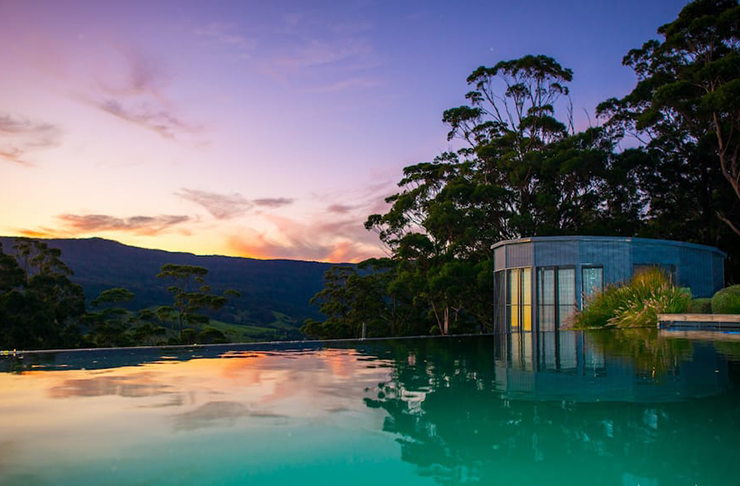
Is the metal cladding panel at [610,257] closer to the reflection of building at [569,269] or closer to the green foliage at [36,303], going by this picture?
the reflection of building at [569,269]

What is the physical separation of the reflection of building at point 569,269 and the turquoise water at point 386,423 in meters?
8.39

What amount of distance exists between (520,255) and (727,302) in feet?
20.1

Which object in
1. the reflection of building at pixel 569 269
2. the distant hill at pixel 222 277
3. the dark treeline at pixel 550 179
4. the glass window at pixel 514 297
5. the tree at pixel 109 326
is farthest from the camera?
the distant hill at pixel 222 277

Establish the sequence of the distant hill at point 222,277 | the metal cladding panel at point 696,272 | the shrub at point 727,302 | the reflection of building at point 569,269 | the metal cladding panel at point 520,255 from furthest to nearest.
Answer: the distant hill at point 222,277, the metal cladding panel at point 696,272, the metal cladding panel at point 520,255, the reflection of building at point 569,269, the shrub at point 727,302

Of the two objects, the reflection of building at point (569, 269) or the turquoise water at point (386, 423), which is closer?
the turquoise water at point (386, 423)

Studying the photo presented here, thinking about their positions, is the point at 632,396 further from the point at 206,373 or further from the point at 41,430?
the point at 206,373

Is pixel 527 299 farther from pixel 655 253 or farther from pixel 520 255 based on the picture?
pixel 655 253

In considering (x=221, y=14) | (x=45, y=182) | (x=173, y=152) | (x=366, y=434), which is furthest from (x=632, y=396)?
(x=45, y=182)

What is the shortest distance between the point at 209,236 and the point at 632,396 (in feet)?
92.3

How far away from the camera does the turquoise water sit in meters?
2.96

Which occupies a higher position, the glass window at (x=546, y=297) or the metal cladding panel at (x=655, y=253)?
the metal cladding panel at (x=655, y=253)

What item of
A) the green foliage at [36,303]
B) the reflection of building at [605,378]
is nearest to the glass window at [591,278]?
the reflection of building at [605,378]

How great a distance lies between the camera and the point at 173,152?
2116 centimetres

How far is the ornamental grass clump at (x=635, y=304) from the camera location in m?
11.9
